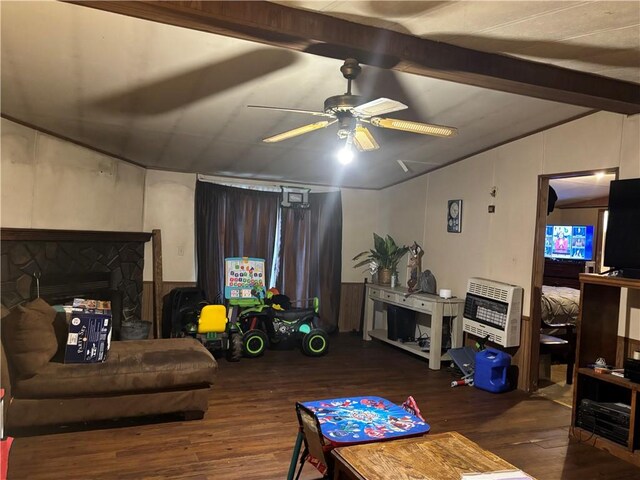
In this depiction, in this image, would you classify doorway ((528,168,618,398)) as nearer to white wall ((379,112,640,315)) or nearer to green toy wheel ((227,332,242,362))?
white wall ((379,112,640,315))

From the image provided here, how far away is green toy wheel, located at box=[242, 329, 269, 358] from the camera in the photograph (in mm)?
5750

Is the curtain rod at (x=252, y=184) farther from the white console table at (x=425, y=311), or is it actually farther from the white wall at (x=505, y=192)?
the white console table at (x=425, y=311)

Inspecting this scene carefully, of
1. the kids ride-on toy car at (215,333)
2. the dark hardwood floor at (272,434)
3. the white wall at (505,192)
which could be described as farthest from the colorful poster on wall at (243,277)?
the white wall at (505,192)

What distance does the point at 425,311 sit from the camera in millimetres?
5852

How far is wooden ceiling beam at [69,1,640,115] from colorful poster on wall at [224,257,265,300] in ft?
13.8

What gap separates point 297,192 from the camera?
7.15 meters

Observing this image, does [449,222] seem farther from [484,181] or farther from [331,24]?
[331,24]

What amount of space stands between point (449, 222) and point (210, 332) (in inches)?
128

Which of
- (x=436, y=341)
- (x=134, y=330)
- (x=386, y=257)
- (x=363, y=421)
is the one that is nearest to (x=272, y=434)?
(x=363, y=421)

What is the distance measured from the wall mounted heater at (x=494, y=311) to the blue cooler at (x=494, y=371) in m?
0.15

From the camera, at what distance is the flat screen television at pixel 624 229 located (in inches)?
145

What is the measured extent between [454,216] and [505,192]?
87 cm

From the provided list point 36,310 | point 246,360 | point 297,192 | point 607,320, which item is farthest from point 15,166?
point 607,320

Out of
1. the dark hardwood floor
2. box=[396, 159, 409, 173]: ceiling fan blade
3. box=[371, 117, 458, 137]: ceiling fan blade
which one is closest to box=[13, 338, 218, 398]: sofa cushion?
the dark hardwood floor
